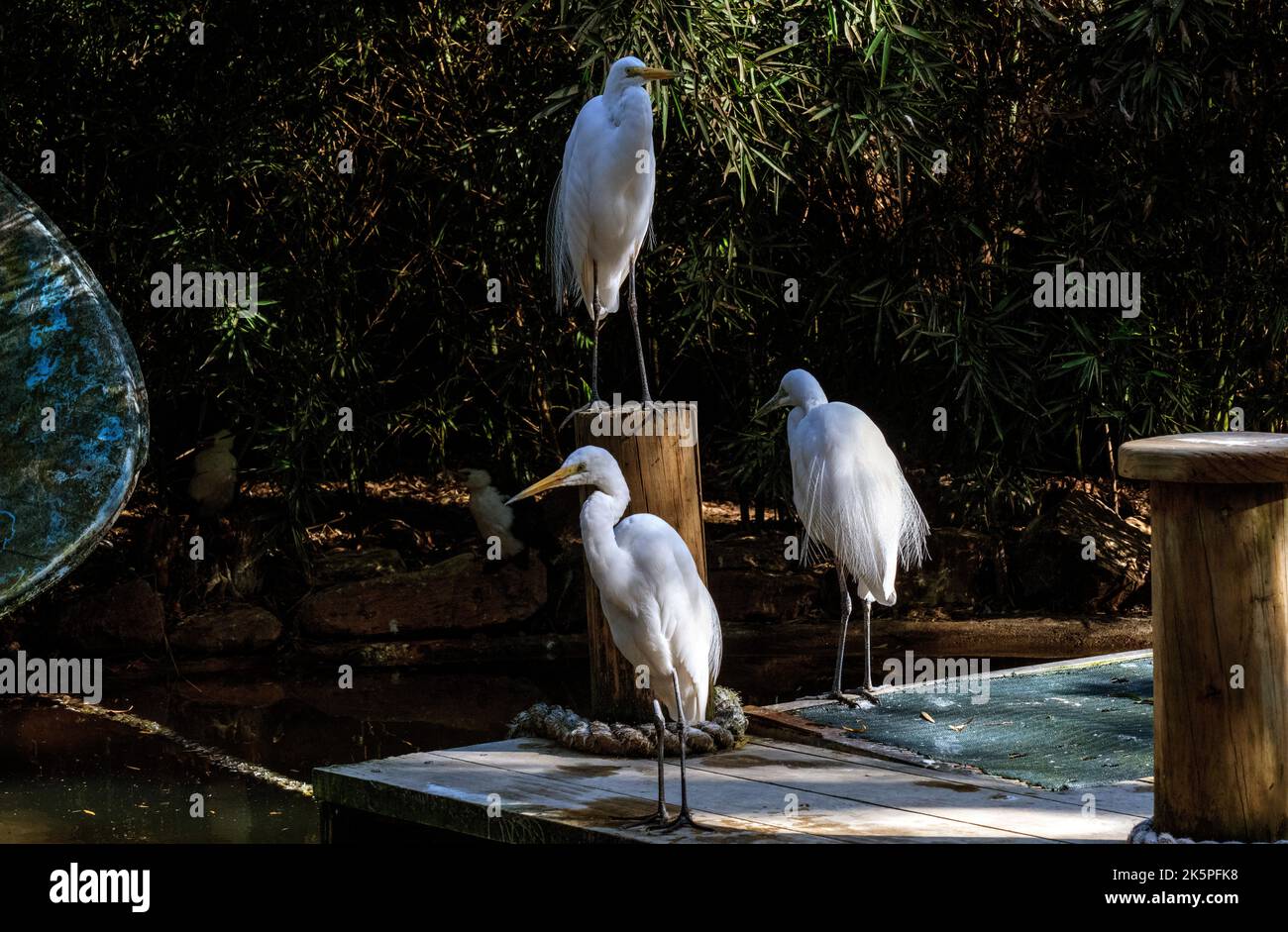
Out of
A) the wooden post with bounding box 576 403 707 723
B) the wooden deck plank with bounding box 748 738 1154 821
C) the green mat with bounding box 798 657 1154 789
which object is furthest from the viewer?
the wooden post with bounding box 576 403 707 723

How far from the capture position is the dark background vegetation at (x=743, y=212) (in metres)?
6.56

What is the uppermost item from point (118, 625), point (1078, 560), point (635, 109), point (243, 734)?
point (635, 109)

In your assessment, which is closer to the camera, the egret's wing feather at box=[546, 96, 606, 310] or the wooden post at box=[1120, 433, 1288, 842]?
the wooden post at box=[1120, 433, 1288, 842]

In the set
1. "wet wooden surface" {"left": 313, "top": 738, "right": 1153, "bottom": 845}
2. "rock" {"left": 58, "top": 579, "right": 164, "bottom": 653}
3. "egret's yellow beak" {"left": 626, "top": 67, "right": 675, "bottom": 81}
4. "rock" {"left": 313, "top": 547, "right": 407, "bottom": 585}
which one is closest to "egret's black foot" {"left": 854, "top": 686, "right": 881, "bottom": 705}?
"wet wooden surface" {"left": 313, "top": 738, "right": 1153, "bottom": 845}

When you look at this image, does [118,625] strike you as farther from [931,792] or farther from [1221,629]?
[1221,629]

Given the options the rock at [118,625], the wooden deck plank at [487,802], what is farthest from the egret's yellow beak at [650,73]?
the rock at [118,625]

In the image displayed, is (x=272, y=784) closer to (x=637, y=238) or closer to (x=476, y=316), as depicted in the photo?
(x=637, y=238)

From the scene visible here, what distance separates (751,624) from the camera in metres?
7.38

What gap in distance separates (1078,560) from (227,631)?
400 centimetres

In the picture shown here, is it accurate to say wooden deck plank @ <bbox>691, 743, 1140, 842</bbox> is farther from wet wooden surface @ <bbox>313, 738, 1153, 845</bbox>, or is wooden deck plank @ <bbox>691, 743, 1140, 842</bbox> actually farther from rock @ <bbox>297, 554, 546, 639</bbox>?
rock @ <bbox>297, 554, 546, 639</bbox>

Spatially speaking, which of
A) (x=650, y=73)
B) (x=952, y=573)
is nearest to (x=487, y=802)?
(x=650, y=73)

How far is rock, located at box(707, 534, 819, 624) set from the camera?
740 centimetres

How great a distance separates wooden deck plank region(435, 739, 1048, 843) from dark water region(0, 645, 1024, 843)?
1.10 m

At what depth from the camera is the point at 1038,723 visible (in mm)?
4191
